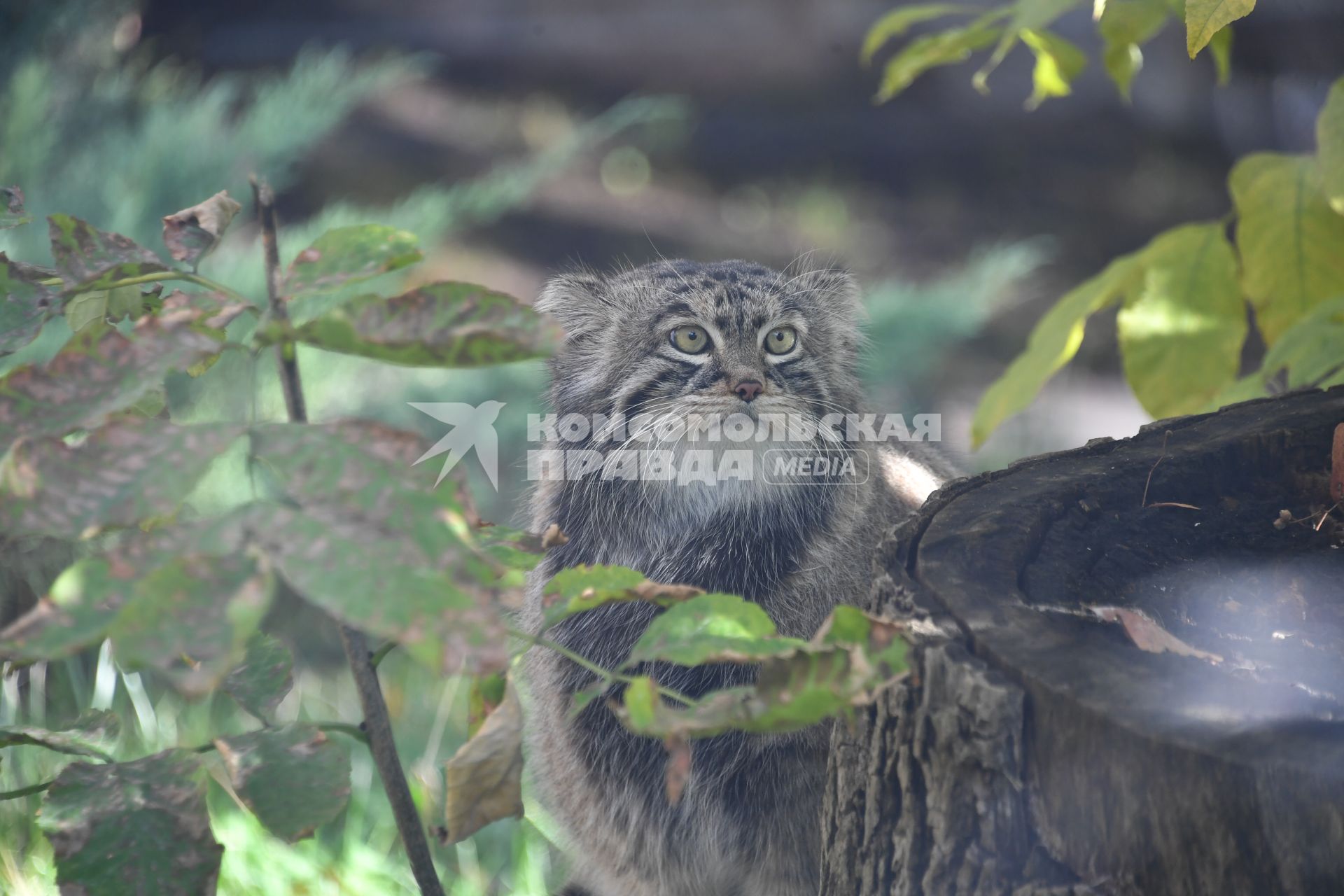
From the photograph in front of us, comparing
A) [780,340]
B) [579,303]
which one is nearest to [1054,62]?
[780,340]

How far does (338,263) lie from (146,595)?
384mm

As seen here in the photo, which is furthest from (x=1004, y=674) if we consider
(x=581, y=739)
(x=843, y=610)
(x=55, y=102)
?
(x=55, y=102)

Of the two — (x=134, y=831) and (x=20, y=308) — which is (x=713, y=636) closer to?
(x=134, y=831)

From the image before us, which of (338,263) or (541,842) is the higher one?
(338,263)

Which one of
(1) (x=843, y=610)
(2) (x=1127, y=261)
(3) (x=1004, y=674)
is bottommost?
(3) (x=1004, y=674)

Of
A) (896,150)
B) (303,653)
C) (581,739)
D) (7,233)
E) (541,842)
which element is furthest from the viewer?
(896,150)

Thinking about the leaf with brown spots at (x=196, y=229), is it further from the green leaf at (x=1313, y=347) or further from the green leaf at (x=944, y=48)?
the green leaf at (x=1313, y=347)

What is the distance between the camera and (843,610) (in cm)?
100

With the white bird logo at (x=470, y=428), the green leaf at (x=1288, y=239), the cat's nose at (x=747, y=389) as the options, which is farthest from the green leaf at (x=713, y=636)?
the white bird logo at (x=470, y=428)

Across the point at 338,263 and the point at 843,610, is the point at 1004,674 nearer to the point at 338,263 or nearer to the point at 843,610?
the point at 843,610

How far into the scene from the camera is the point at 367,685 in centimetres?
123

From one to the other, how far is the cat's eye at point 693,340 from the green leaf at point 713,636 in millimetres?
1129

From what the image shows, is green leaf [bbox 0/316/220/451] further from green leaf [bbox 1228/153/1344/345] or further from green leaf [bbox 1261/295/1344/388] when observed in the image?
green leaf [bbox 1228/153/1344/345]

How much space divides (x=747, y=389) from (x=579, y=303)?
482 millimetres
